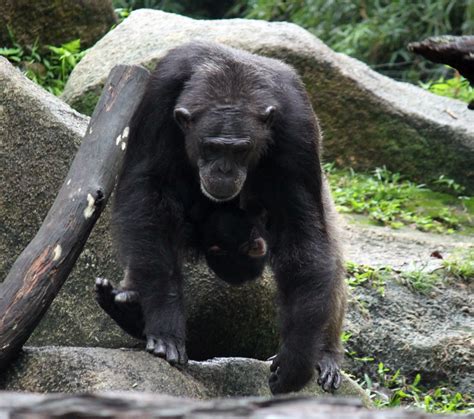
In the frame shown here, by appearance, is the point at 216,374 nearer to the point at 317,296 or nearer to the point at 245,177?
the point at 317,296

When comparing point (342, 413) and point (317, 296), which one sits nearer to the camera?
point (342, 413)

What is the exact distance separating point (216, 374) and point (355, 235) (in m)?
3.89

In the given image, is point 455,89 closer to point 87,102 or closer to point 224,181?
point 87,102

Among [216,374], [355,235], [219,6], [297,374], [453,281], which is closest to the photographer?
[297,374]

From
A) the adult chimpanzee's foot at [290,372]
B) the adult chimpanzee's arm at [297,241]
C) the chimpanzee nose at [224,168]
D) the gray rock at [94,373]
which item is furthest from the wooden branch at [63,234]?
the adult chimpanzee's foot at [290,372]

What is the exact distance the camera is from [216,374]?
6848 millimetres

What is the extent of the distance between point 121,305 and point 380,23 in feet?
37.4

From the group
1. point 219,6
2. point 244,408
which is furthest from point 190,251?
point 219,6

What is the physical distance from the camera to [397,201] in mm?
11398

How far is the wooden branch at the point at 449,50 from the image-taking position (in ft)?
16.4

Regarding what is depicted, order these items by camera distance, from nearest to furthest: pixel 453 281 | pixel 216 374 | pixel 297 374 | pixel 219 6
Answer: pixel 297 374 → pixel 216 374 → pixel 453 281 → pixel 219 6

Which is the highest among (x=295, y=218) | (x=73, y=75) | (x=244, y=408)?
(x=244, y=408)

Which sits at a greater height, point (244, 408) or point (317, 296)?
point (244, 408)

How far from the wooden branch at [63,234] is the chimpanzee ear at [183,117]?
1.05 ft
